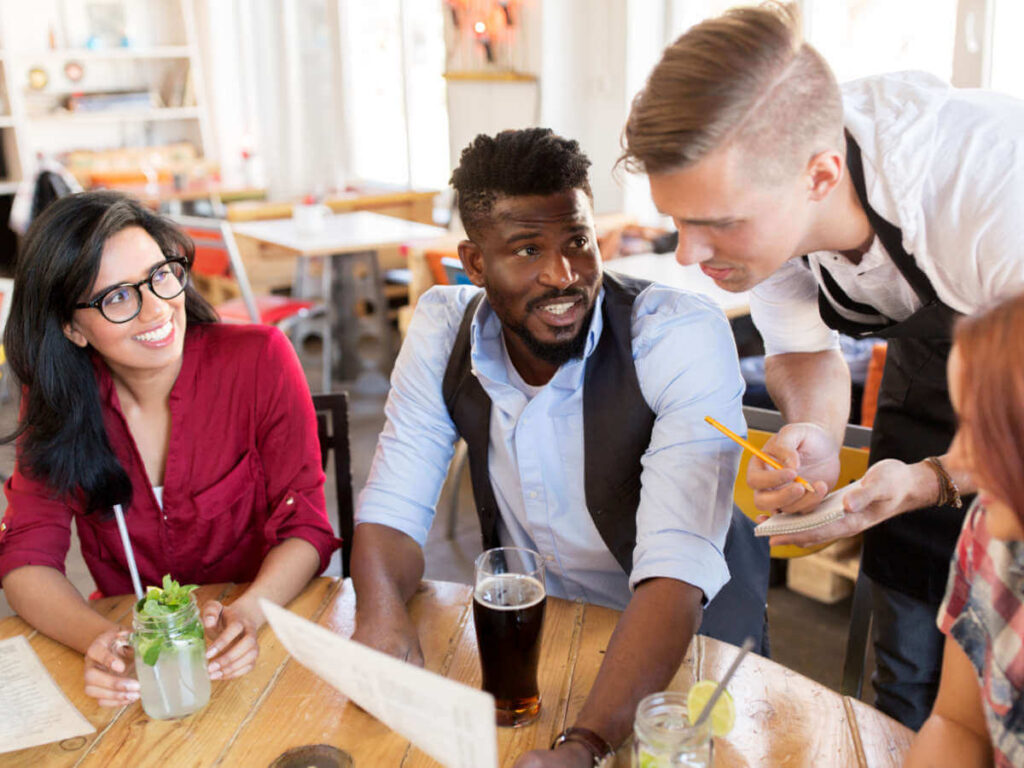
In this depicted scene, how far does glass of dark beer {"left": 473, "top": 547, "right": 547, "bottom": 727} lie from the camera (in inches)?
42.5

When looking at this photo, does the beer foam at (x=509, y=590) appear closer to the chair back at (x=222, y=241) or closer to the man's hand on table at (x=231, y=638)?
the man's hand on table at (x=231, y=638)

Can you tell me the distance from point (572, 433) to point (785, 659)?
4.83 ft

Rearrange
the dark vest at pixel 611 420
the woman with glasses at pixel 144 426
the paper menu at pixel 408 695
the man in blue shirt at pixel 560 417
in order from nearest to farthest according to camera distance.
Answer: the paper menu at pixel 408 695, the man in blue shirt at pixel 560 417, the dark vest at pixel 611 420, the woman with glasses at pixel 144 426

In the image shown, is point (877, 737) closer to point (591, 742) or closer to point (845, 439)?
point (591, 742)

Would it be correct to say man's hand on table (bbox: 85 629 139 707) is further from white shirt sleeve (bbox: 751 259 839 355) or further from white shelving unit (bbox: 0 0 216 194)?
white shelving unit (bbox: 0 0 216 194)

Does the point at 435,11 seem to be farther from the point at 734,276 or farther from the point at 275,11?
the point at 734,276

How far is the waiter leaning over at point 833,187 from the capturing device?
1119mm

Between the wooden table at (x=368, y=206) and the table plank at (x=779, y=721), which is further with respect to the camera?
the wooden table at (x=368, y=206)

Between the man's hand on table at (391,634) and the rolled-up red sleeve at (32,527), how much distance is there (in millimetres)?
539

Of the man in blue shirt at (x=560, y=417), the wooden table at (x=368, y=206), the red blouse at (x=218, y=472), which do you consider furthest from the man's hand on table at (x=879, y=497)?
Result: the wooden table at (x=368, y=206)

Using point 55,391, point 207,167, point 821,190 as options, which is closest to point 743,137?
point 821,190

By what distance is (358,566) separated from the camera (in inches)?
54.1

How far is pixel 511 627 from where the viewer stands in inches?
42.3

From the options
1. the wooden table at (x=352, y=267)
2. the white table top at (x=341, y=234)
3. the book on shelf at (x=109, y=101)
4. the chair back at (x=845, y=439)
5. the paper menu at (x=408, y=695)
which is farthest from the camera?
the book on shelf at (x=109, y=101)
